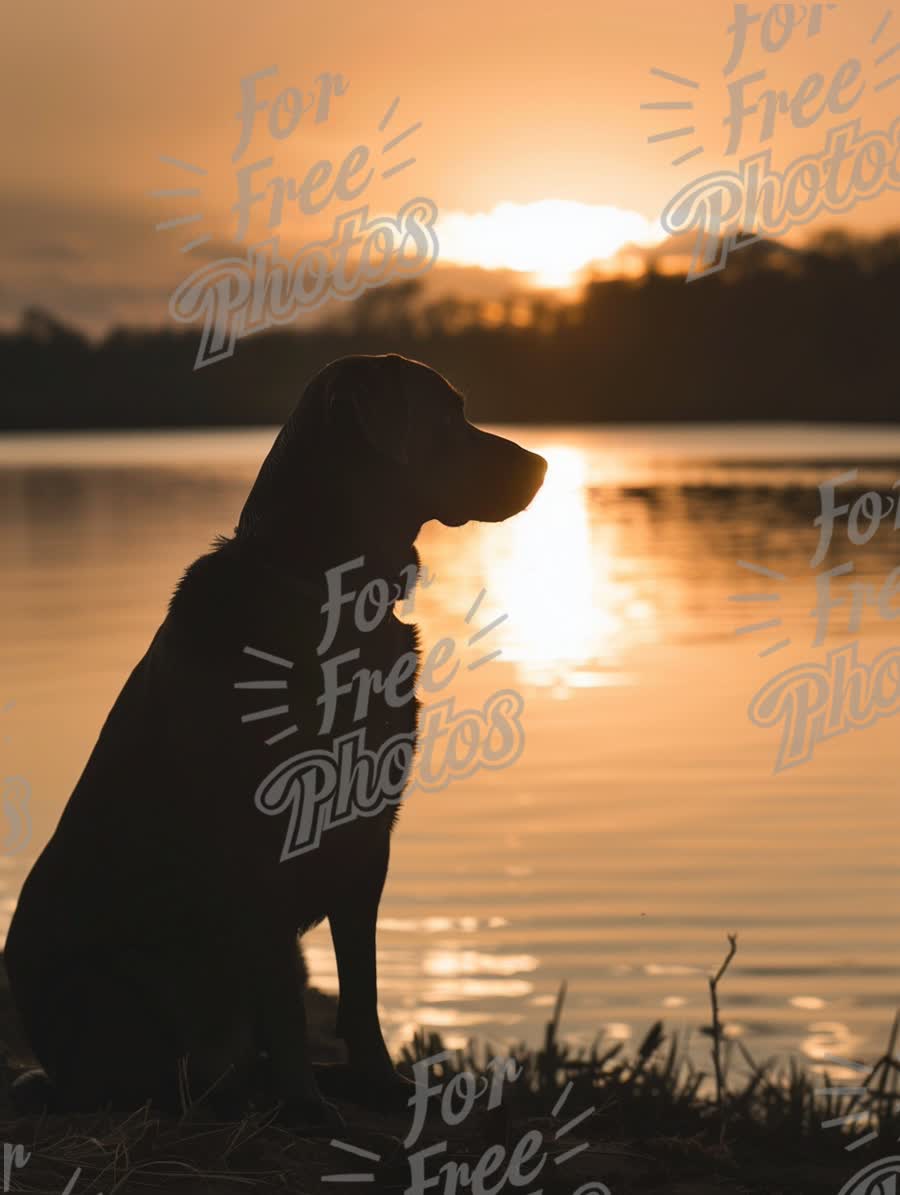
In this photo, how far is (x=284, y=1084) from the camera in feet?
14.5

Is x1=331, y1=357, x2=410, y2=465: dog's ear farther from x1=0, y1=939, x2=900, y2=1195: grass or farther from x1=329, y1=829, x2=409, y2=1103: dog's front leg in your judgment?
x1=0, y1=939, x2=900, y2=1195: grass

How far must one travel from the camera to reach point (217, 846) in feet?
14.5

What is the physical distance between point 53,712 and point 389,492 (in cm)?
981

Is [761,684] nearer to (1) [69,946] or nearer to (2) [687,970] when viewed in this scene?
Result: (2) [687,970]

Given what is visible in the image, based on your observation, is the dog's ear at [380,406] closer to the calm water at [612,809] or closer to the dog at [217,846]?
the dog at [217,846]

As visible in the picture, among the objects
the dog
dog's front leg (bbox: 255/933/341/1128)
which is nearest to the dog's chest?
the dog

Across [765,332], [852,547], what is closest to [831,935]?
[852,547]

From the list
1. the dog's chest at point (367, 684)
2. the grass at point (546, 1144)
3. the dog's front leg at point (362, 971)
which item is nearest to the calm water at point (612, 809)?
the grass at point (546, 1144)

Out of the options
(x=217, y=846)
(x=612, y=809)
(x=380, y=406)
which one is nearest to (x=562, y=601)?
(x=612, y=809)

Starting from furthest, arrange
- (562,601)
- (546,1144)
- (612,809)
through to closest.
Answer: (562,601)
(612,809)
(546,1144)

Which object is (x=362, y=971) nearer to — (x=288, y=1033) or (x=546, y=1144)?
(x=288, y=1033)

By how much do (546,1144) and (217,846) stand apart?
1.26 metres

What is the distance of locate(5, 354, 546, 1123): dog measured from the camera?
442 cm

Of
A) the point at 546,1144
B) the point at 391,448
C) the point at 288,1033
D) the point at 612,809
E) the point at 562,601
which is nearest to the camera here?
the point at 288,1033
